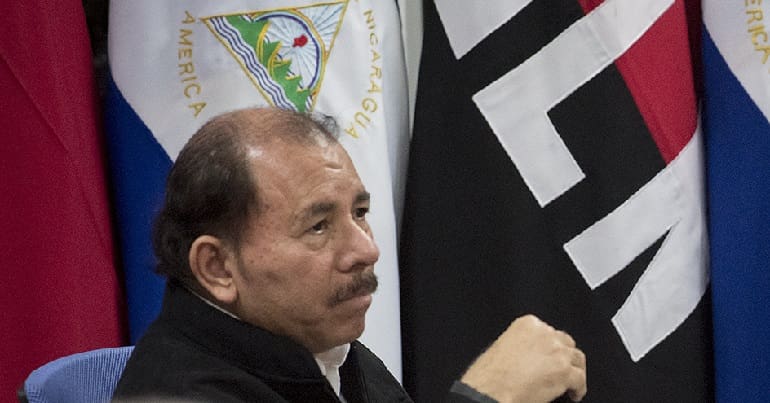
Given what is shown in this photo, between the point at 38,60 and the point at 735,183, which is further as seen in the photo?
the point at 735,183

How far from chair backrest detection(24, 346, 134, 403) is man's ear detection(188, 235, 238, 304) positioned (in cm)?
23

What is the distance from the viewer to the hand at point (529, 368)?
119cm

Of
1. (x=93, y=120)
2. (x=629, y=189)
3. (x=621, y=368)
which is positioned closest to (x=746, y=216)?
(x=629, y=189)

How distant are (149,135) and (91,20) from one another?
0.34 m

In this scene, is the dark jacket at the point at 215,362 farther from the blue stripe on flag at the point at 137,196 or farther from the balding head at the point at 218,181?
the blue stripe on flag at the point at 137,196

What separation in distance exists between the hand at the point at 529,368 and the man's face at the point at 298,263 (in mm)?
138

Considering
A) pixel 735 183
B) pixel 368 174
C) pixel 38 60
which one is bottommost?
pixel 735 183

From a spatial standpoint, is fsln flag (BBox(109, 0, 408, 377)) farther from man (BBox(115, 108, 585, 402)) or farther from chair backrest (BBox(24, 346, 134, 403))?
man (BBox(115, 108, 585, 402))

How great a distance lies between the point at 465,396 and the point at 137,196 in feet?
3.46

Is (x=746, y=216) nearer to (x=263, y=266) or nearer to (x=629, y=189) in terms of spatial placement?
(x=629, y=189)

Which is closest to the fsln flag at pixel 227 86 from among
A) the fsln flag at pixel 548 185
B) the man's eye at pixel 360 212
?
the fsln flag at pixel 548 185

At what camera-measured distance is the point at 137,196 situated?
2084mm

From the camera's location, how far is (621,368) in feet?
7.16

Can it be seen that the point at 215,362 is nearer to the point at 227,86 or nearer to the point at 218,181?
the point at 218,181
